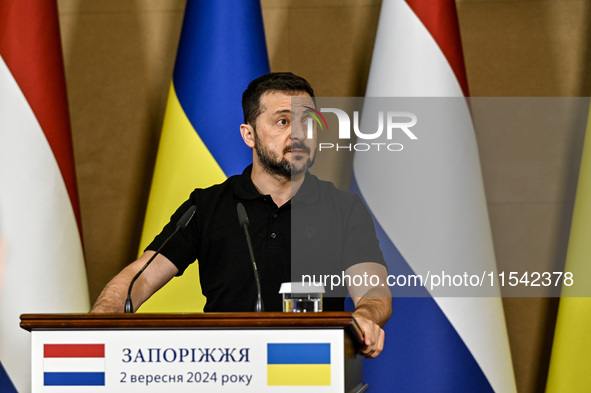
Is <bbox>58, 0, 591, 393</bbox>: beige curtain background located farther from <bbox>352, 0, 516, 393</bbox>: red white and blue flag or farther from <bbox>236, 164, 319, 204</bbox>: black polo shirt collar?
<bbox>236, 164, 319, 204</bbox>: black polo shirt collar

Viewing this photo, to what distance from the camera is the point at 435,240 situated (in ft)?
9.36

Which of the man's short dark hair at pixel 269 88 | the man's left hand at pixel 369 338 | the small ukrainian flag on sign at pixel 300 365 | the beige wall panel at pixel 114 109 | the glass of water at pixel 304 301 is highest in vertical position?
the beige wall panel at pixel 114 109

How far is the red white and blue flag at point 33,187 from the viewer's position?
2889mm

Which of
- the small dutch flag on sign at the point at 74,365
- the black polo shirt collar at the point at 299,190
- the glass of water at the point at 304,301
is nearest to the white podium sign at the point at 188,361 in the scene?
the small dutch flag on sign at the point at 74,365

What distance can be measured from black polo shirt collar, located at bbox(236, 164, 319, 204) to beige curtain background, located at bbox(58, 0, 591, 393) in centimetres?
96

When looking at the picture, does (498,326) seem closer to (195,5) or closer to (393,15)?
(393,15)

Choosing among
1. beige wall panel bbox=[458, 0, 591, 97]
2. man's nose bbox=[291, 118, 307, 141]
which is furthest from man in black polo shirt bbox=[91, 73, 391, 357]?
beige wall panel bbox=[458, 0, 591, 97]

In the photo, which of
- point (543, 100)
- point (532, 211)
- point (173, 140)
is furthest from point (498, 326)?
point (173, 140)

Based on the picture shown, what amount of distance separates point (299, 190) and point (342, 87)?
1176 millimetres

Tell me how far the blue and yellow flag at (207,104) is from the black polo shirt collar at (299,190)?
52cm

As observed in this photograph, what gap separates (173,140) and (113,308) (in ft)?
3.96

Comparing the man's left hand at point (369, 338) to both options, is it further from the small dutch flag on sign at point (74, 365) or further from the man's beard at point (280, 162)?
the man's beard at point (280, 162)

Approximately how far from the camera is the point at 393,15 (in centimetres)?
307

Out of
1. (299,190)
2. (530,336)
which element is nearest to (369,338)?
(299,190)
